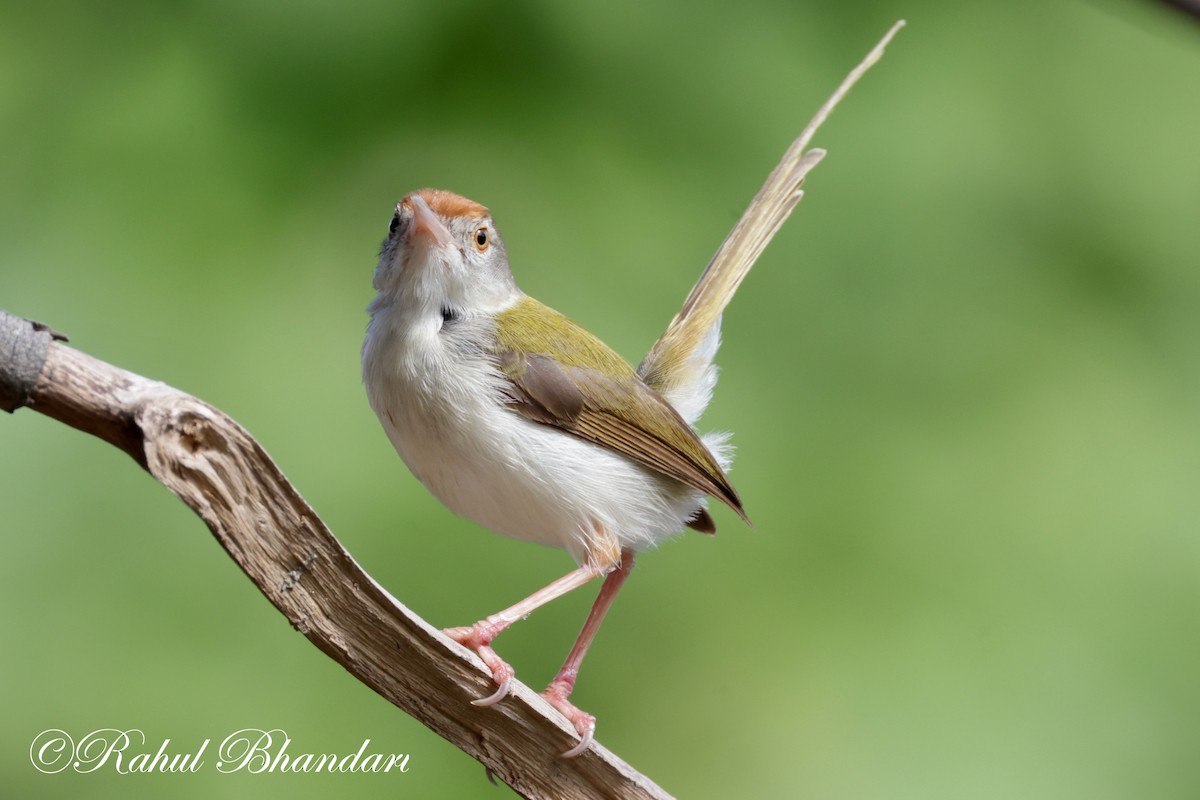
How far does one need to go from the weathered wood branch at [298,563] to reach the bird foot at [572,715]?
17 millimetres

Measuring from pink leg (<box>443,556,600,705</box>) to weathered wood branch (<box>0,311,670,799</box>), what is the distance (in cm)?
2

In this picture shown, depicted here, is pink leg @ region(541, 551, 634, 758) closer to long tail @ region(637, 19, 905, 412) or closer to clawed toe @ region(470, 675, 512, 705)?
clawed toe @ region(470, 675, 512, 705)

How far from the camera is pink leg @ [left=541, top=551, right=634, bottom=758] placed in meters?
1.91

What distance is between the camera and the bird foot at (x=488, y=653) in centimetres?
174

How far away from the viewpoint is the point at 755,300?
372 centimetres

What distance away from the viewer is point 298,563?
4.94 feet

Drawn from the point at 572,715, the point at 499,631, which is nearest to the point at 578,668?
the point at 572,715

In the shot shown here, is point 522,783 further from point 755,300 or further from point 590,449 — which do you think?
point 755,300

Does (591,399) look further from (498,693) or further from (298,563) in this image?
(298,563)

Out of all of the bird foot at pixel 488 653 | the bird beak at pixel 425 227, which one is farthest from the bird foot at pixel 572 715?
the bird beak at pixel 425 227

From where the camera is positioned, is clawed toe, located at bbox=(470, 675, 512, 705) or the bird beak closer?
clawed toe, located at bbox=(470, 675, 512, 705)

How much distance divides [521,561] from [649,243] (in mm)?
1125

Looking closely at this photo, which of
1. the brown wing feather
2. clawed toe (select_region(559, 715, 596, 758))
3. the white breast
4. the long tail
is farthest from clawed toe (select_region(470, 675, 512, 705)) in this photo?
the long tail

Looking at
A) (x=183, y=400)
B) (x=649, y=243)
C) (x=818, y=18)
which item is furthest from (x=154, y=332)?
(x=818, y=18)
